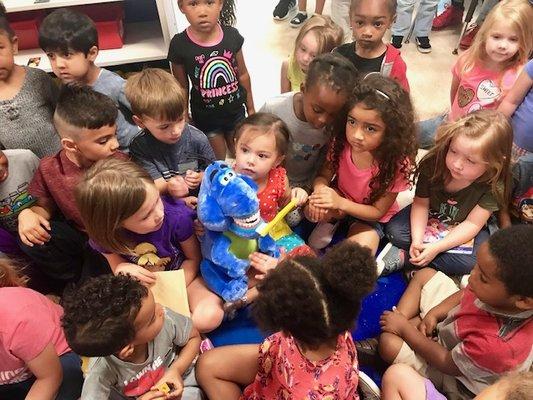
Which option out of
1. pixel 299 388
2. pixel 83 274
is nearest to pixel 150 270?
pixel 83 274

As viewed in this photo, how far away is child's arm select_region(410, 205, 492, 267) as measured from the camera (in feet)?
5.42

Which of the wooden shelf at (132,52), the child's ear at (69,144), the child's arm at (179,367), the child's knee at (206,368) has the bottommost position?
the child's knee at (206,368)

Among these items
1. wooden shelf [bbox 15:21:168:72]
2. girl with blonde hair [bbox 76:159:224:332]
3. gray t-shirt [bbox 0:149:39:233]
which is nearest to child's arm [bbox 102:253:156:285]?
girl with blonde hair [bbox 76:159:224:332]

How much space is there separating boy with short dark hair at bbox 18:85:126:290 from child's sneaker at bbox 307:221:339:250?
30.5 inches

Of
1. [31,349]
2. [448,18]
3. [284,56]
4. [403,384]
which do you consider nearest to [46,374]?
[31,349]

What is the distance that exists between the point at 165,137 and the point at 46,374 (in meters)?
0.80

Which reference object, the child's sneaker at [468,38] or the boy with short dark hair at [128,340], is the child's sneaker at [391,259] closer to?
the boy with short dark hair at [128,340]

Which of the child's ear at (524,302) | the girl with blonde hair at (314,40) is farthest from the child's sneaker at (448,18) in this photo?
the child's ear at (524,302)

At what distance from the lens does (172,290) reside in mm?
Answer: 1461

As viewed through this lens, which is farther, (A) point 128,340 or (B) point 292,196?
(B) point 292,196

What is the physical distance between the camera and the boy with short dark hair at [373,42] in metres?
1.82

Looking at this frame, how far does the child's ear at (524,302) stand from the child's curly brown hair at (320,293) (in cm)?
38

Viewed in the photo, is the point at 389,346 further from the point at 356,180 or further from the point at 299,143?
the point at 299,143

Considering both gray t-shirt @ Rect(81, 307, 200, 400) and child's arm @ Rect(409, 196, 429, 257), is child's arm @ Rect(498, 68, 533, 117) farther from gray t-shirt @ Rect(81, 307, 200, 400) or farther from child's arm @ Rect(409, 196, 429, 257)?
gray t-shirt @ Rect(81, 307, 200, 400)
